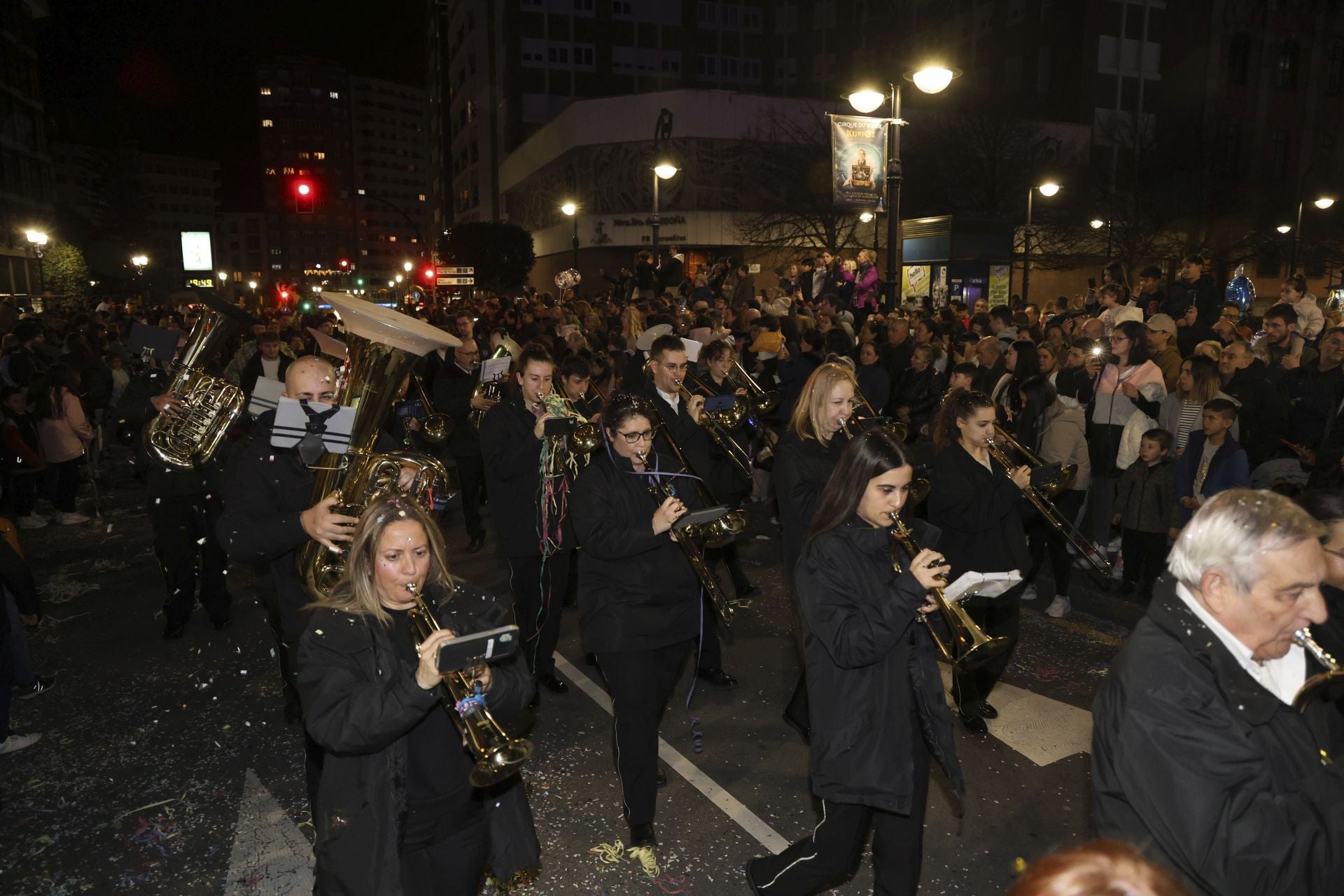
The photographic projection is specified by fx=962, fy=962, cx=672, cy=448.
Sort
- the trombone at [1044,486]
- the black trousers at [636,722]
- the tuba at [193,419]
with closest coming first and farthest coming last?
the black trousers at [636,722]
the trombone at [1044,486]
the tuba at [193,419]

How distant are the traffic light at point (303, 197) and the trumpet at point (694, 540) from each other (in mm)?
17992

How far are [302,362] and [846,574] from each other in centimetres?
258

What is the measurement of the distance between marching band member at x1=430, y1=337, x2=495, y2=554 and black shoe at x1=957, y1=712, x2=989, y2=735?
15.0ft

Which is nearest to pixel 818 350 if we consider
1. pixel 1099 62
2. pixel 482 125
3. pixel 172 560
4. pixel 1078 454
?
pixel 1078 454

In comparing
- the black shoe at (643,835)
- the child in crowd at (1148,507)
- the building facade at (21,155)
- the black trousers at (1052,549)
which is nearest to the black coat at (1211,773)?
the black shoe at (643,835)

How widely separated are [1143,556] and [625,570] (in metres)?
4.72

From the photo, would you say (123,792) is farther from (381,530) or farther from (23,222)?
(23,222)

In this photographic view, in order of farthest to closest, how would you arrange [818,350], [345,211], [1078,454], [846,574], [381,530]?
[345,211] → [818,350] → [1078,454] → [846,574] → [381,530]

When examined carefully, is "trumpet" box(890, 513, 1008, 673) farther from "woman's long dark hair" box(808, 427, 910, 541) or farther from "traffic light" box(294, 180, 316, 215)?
"traffic light" box(294, 180, 316, 215)

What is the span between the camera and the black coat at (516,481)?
547 cm

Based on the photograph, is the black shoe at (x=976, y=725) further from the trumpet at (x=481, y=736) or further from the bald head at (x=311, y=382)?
the bald head at (x=311, y=382)

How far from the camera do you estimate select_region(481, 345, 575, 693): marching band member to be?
5.48m

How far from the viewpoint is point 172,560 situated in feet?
21.8

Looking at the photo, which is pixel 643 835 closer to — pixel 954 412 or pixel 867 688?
pixel 867 688
